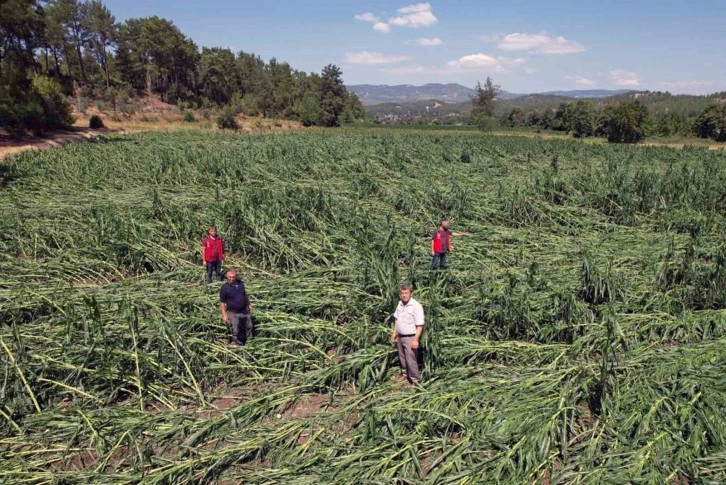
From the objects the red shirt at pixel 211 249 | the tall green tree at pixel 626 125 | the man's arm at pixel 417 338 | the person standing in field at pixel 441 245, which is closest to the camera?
the man's arm at pixel 417 338

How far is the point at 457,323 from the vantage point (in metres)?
6.52

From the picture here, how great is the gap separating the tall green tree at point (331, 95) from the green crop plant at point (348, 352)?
192 ft

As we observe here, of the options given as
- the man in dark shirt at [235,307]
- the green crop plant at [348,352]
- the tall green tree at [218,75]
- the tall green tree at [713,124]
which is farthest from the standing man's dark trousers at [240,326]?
the tall green tree at [713,124]

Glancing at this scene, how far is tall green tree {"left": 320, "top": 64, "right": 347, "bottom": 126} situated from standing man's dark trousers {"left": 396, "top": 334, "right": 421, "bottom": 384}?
2530 inches

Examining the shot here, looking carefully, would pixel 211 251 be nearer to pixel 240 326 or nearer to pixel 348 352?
pixel 240 326

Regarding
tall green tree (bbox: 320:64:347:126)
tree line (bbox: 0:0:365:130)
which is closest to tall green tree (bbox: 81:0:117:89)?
tree line (bbox: 0:0:365:130)

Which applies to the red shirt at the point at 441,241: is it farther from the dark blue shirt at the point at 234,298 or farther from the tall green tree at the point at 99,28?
the tall green tree at the point at 99,28

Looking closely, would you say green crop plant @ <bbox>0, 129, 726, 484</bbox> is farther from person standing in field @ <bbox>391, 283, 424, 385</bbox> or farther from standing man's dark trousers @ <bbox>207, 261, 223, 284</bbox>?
standing man's dark trousers @ <bbox>207, 261, 223, 284</bbox>

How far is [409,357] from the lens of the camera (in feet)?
18.2

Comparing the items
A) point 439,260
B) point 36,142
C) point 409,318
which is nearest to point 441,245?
point 439,260

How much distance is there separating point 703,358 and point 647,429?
1.70m

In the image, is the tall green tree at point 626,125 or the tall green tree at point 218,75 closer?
the tall green tree at point 626,125

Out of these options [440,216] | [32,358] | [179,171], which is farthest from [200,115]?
[32,358]

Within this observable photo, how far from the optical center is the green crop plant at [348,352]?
4.25 meters
